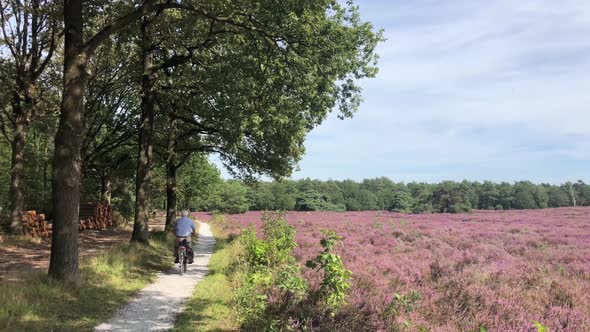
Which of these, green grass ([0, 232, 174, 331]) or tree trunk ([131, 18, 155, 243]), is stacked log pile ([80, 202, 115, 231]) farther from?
green grass ([0, 232, 174, 331])

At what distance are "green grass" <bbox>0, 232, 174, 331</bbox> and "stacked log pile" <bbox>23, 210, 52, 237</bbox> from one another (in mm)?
10802

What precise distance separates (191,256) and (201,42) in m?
8.05

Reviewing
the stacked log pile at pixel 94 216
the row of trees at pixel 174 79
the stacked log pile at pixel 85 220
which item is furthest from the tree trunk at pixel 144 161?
the stacked log pile at pixel 94 216

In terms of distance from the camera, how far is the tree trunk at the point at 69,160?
9078 mm

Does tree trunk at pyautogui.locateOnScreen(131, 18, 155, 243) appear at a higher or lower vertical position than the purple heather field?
higher

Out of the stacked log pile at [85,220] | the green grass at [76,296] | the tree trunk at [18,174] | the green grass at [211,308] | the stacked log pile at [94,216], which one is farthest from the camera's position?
the stacked log pile at [94,216]

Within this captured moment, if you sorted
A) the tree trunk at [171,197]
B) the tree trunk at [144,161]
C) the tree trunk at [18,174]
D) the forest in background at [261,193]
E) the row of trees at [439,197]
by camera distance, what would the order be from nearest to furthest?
the tree trunk at [144,161] → the tree trunk at [18,174] → the tree trunk at [171,197] → the forest in background at [261,193] → the row of trees at [439,197]

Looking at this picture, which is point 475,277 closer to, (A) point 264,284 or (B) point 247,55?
(A) point 264,284

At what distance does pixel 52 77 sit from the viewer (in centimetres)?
2391

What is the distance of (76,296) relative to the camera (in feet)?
28.1

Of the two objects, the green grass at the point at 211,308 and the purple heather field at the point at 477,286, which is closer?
the purple heather field at the point at 477,286

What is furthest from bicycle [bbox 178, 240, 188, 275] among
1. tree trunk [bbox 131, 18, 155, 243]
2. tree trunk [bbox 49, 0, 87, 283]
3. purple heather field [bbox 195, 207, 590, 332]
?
tree trunk [bbox 131, 18, 155, 243]

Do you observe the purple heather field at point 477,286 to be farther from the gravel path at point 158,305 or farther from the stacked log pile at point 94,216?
the stacked log pile at point 94,216

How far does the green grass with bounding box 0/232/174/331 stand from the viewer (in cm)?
681
